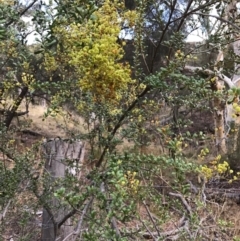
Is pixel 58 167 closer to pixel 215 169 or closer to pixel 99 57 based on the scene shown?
pixel 215 169

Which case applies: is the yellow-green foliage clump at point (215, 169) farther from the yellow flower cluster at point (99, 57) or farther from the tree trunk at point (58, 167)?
the tree trunk at point (58, 167)

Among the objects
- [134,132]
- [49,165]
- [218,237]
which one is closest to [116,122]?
[134,132]

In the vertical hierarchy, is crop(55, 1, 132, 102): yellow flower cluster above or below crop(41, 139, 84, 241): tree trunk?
above

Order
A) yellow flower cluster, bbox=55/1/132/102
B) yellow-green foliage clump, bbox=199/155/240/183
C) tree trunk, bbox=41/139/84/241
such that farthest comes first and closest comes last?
tree trunk, bbox=41/139/84/241 < yellow-green foliage clump, bbox=199/155/240/183 < yellow flower cluster, bbox=55/1/132/102

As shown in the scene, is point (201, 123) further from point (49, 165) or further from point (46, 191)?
point (46, 191)

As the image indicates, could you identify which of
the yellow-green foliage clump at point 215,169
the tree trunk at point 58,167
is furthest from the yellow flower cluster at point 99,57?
the tree trunk at point 58,167

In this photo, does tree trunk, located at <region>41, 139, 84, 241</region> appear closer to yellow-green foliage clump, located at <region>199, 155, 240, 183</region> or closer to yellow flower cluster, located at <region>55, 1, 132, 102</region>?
yellow-green foliage clump, located at <region>199, 155, 240, 183</region>

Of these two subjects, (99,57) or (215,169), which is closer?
→ (99,57)

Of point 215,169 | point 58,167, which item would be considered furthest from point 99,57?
point 58,167

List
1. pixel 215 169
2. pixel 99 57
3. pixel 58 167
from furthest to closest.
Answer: pixel 58 167 → pixel 215 169 → pixel 99 57

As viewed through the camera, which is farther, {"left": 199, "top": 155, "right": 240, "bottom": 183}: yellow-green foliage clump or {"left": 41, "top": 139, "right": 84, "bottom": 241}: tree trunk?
{"left": 41, "top": 139, "right": 84, "bottom": 241}: tree trunk

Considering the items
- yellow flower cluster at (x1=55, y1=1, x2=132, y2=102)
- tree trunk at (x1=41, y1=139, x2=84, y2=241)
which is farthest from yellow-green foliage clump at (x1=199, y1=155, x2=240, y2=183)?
tree trunk at (x1=41, y1=139, x2=84, y2=241)

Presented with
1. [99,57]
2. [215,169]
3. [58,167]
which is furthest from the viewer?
[58,167]

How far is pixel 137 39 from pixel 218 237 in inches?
89.4
